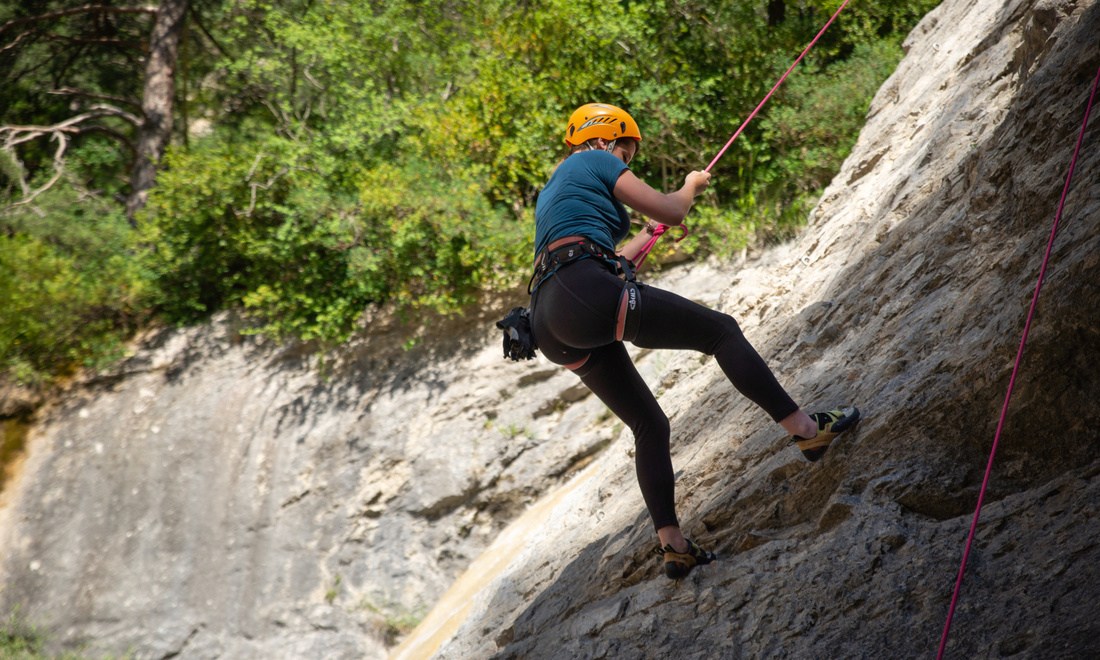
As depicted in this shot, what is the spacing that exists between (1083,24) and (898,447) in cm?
200

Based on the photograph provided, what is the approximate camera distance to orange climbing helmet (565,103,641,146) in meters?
3.88

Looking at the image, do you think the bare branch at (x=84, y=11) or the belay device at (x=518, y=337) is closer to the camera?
the belay device at (x=518, y=337)

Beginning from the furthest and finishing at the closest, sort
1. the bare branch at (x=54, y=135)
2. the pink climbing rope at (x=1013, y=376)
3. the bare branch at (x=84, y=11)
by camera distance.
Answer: the bare branch at (x=84, y=11) → the bare branch at (x=54, y=135) → the pink climbing rope at (x=1013, y=376)

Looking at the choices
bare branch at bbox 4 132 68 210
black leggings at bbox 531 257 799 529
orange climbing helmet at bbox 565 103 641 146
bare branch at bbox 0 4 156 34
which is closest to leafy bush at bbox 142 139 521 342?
bare branch at bbox 4 132 68 210

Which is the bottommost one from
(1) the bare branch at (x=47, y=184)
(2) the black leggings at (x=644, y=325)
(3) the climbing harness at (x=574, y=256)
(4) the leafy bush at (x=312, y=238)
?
(2) the black leggings at (x=644, y=325)

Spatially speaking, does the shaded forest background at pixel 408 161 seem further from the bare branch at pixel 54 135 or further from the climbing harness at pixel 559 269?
the climbing harness at pixel 559 269

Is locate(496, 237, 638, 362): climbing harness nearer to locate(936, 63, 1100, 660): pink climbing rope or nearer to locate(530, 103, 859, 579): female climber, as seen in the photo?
locate(530, 103, 859, 579): female climber

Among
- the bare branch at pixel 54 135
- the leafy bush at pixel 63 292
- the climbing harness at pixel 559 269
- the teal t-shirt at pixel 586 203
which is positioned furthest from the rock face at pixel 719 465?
the bare branch at pixel 54 135

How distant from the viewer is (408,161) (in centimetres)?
1074

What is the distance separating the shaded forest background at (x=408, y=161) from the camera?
9922mm

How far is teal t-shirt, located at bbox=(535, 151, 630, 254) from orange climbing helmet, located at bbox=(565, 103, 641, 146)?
0.14m

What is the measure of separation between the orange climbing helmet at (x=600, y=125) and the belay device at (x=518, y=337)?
790 mm

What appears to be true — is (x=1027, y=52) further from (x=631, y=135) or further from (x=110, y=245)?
(x=110, y=245)

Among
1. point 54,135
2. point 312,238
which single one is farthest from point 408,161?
point 54,135
